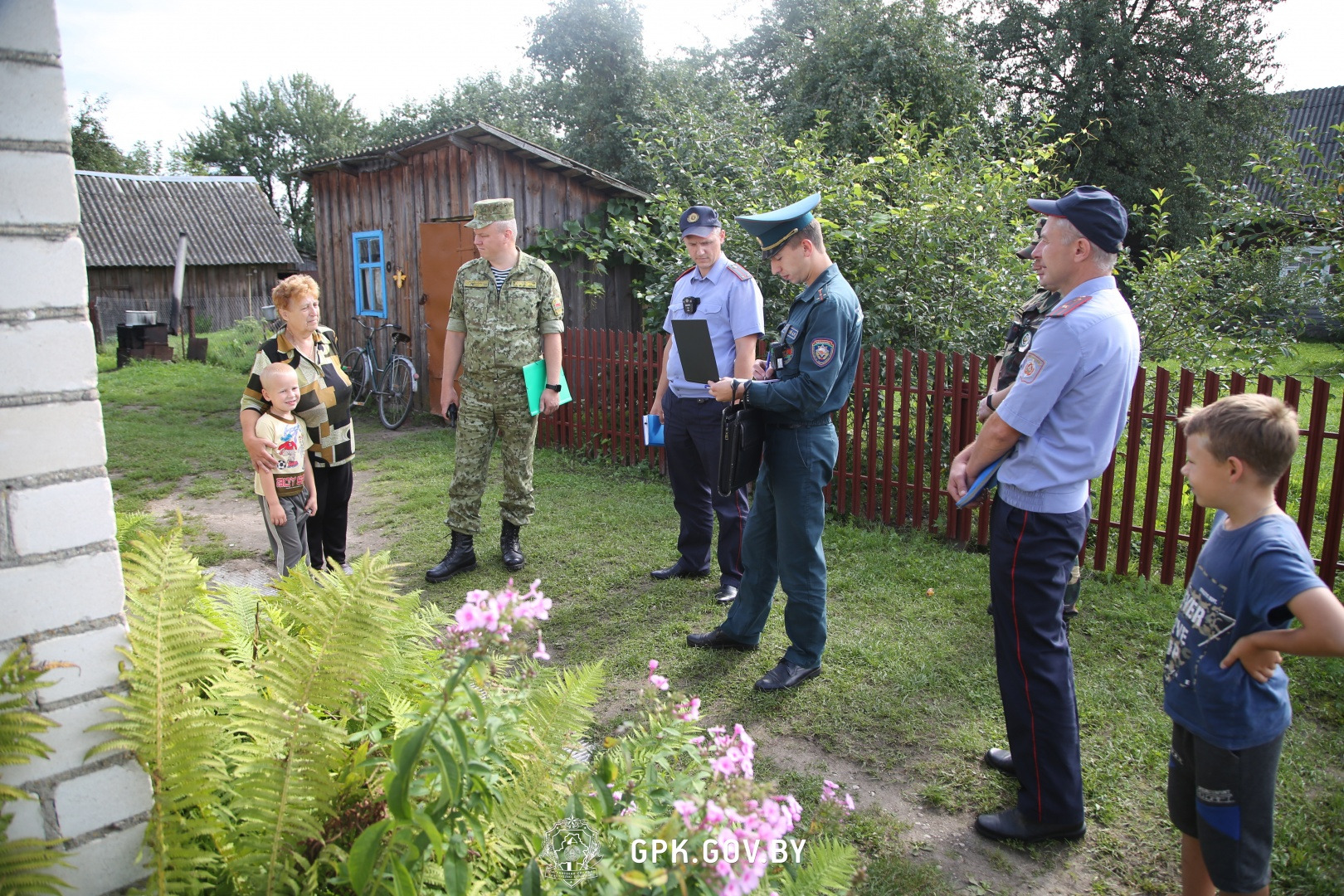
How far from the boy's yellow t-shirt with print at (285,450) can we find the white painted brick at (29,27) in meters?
2.60

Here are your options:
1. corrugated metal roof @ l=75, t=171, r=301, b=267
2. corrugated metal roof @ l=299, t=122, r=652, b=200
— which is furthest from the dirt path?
corrugated metal roof @ l=75, t=171, r=301, b=267

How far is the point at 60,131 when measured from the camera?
68.4 inches

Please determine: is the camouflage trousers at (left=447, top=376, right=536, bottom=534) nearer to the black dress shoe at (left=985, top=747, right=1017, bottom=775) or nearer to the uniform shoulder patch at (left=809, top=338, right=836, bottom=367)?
the uniform shoulder patch at (left=809, top=338, right=836, bottom=367)

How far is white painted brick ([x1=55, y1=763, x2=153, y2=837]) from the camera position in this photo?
1.79m

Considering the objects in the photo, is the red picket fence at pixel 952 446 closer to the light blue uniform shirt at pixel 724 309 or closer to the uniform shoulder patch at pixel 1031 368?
the light blue uniform shirt at pixel 724 309

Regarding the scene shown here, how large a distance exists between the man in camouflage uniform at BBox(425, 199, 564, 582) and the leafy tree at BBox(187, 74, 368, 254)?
49.6m

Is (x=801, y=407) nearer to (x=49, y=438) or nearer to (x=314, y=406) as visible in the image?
(x=314, y=406)

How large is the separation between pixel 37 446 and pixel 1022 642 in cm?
276

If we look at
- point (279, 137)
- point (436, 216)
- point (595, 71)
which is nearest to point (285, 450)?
point (436, 216)

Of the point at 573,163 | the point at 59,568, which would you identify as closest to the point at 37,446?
the point at 59,568

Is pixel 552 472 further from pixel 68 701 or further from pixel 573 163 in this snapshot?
pixel 68 701

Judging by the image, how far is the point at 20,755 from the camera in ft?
5.49

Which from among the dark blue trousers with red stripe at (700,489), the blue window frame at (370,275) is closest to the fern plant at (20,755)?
the dark blue trousers with red stripe at (700,489)

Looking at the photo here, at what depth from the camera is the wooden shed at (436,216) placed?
10.6 m
